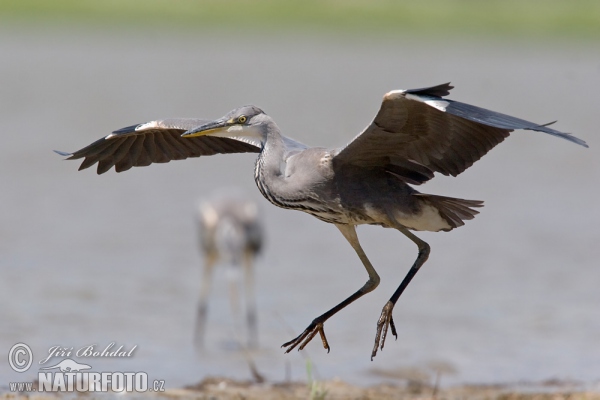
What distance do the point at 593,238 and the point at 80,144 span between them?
30.0 feet

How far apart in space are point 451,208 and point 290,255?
22.6 ft

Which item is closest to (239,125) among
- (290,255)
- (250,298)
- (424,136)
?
(424,136)

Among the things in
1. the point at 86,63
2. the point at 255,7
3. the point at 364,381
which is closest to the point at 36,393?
the point at 364,381

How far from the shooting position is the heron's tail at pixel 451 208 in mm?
6504

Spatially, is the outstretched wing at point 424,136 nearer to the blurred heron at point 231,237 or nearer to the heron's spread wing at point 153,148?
the heron's spread wing at point 153,148

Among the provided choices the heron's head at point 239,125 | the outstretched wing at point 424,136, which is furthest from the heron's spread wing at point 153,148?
the outstretched wing at point 424,136

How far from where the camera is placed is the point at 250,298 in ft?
39.1

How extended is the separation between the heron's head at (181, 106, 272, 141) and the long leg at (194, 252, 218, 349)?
422 centimetres

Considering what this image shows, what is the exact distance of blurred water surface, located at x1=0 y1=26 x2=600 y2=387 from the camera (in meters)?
9.77

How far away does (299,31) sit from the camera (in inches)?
1602

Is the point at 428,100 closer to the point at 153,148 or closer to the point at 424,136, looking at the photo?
the point at 424,136

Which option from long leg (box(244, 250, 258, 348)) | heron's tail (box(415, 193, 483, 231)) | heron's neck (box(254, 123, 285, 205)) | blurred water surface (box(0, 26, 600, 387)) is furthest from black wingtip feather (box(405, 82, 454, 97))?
long leg (box(244, 250, 258, 348))

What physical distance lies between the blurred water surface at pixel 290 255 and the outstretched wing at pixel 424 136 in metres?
1.63

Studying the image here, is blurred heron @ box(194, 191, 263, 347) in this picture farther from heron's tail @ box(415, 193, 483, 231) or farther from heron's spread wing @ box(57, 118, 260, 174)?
heron's tail @ box(415, 193, 483, 231)
